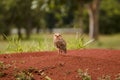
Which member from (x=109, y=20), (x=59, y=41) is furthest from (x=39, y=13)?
(x=59, y=41)

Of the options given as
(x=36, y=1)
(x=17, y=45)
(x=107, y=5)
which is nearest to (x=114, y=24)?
(x=107, y=5)

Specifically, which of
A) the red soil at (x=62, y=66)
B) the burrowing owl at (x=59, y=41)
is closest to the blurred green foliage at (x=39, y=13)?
the burrowing owl at (x=59, y=41)

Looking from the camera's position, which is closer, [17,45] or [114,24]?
[17,45]

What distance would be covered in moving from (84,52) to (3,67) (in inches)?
117

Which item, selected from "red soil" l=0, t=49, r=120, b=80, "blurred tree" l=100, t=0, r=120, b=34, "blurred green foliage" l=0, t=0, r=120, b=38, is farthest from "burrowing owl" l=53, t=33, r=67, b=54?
"blurred tree" l=100, t=0, r=120, b=34

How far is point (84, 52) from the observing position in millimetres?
11625

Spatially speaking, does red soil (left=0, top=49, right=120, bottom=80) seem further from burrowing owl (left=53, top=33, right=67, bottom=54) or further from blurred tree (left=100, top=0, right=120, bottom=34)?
blurred tree (left=100, top=0, right=120, bottom=34)

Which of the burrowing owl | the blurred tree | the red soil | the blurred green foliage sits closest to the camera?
the red soil

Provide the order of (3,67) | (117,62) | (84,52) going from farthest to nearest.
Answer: (84,52) → (117,62) → (3,67)

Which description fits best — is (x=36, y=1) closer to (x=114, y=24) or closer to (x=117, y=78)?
(x=117, y=78)

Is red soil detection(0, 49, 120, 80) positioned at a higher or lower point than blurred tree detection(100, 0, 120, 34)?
lower

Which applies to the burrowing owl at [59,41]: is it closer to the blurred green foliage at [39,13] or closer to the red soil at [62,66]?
the red soil at [62,66]

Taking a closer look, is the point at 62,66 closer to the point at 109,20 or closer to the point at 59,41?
the point at 59,41

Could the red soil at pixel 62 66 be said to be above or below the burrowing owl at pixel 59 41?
below
